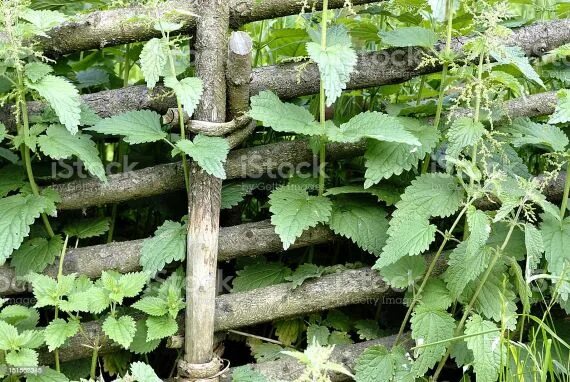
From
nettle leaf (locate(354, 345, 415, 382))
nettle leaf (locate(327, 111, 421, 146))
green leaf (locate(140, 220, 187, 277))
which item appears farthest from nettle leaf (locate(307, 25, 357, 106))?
nettle leaf (locate(354, 345, 415, 382))

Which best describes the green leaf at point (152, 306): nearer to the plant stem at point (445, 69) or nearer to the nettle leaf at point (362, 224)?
the nettle leaf at point (362, 224)

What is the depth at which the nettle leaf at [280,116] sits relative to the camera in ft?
7.74

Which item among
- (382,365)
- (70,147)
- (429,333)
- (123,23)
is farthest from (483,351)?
(123,23)

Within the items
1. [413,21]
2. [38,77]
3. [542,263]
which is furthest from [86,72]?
[542,263]

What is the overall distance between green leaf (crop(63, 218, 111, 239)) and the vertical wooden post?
39cm

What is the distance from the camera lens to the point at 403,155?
96.2 inches

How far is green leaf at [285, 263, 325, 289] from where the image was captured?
8.27ft

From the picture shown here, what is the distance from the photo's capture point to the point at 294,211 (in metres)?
2.42

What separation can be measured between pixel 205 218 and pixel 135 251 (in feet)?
0.95

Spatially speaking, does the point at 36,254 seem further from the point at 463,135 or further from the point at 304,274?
the point at 463,135

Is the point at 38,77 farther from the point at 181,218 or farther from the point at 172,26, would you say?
the point at 181,218

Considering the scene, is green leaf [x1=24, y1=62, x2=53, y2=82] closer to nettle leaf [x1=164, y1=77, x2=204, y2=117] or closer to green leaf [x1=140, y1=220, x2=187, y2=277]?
A: nettle leaf [x1=164, y1=77, x2=204, y2=117]

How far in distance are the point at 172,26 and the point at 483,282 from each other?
121cm

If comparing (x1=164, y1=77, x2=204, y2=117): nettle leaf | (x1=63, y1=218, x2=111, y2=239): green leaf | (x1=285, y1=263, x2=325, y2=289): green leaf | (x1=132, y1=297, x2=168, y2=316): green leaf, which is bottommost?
(x1=132, y1=297, x2=168, y2=316): green leaf
